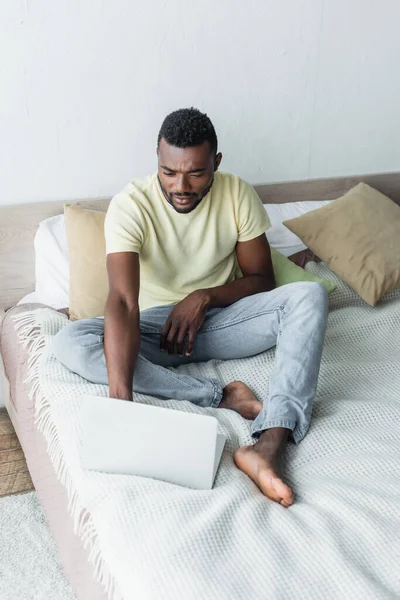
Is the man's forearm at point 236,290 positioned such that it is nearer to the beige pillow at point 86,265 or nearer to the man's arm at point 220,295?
the man's arm at point 220,295

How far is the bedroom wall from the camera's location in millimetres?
2045


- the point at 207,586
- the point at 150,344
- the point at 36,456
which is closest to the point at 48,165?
the point at 150,344

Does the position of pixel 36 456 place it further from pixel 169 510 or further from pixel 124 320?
pixel 169 510

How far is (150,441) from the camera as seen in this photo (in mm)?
1399

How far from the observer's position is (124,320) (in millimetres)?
1651

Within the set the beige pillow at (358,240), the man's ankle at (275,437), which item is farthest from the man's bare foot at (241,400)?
the beige pillow at (358,240)

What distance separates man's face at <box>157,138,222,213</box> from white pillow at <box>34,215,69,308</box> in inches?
19.3

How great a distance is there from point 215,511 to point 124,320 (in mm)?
523

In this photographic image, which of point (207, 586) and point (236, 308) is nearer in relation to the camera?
point (207, 586)

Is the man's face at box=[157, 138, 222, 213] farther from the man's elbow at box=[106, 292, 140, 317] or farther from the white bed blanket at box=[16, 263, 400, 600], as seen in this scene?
the white bed blanket at box=[16, 263, 400, 600]

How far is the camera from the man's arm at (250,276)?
73.3 inches

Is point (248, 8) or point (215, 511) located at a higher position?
point (248, 8)

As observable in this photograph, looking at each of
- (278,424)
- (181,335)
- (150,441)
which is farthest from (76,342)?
(278,424)

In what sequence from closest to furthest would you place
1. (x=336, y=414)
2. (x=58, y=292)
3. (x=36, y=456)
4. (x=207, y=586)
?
(x=207, y=586) < (x=336, y=414) < (x=36, y=456) < (x=58, y=292)
